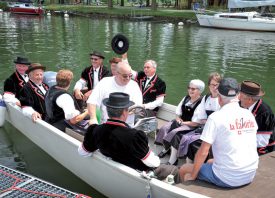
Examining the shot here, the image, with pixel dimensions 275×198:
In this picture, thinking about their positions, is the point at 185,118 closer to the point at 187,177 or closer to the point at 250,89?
the point at 250,89

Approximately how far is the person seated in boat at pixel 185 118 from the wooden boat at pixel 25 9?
4089cm

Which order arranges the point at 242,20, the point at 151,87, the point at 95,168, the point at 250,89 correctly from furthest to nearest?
the point at 242,20
the point at 151,87
the point at 95,168
the point at 250,89

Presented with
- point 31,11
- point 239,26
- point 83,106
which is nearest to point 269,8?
point 239,26

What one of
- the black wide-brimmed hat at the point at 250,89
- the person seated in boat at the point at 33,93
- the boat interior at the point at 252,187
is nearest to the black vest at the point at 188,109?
the black wide-brimmed hat at the point at 250,89

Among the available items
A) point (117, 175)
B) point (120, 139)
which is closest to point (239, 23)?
point (117, 175)

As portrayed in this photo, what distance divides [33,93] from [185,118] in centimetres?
250

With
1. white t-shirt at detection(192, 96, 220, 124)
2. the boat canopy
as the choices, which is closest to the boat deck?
white t-shirt at detection(192, 96, 220, 124)

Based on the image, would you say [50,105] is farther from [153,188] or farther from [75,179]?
[153,188]

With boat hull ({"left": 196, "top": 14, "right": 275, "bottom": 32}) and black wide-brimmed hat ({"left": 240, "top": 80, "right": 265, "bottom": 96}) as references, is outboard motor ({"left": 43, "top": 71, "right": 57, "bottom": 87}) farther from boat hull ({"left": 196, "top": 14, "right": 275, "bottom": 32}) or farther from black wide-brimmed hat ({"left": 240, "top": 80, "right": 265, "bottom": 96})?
boat hull ({"left": 196, "top": 14, "right": 275, "bottom": 32})

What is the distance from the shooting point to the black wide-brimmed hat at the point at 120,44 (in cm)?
640

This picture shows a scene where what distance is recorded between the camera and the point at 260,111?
438cm

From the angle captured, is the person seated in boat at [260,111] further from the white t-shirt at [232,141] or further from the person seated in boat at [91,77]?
the person seated in boat at [91,77]

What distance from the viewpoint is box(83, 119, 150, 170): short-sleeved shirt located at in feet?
11.5

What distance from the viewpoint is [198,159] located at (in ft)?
11.2
